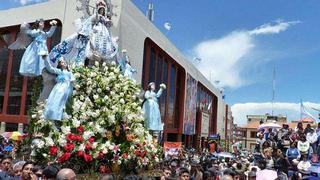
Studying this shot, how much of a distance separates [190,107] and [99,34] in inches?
938

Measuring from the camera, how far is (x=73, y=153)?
7.80 m

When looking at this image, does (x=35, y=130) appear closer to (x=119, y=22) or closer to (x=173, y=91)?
(x=119, y=22)

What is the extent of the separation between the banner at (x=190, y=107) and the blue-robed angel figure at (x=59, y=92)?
2490 cm

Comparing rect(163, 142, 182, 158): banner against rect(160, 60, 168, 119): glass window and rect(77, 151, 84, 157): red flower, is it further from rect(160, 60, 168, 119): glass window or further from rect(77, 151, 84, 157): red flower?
rect(160, 60, 168, 119): glass window

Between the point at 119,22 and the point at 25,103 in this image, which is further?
the point at 25,103

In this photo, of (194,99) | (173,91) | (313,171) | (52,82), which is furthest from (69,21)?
(194,99)

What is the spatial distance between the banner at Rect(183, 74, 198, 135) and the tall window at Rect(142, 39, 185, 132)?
895 mm

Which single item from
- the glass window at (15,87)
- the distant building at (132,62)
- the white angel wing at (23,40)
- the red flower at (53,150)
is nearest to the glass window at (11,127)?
the distant building at (132,62)

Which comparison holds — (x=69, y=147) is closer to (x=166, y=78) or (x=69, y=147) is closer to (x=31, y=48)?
(x=31, y=48)

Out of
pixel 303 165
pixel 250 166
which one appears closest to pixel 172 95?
pixel 250 166

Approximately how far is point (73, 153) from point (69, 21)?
11.5 meters

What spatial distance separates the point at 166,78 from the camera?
28781 millimetres

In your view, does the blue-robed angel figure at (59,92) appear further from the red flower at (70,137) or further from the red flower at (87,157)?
the red flower at (87,157)

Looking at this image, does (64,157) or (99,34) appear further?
(99,34)
